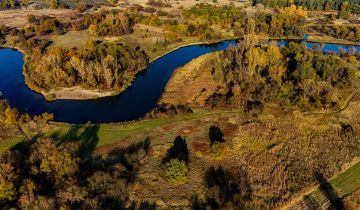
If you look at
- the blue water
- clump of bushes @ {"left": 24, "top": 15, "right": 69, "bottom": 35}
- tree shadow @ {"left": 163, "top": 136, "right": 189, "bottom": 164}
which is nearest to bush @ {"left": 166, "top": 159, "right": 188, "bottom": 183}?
tree shadow @ {"left": 163, "top": 136, "right": 189, "bottom": 164}

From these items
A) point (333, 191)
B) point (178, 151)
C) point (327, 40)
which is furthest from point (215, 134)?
point (327, 40)

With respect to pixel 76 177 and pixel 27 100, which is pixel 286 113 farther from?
pixel 27 100

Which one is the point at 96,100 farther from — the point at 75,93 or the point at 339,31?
the point at 339,31

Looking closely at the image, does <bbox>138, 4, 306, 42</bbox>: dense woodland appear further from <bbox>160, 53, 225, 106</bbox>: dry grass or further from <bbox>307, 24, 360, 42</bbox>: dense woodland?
<bbox>160, 53, 225, 106</bbox>: dry grass

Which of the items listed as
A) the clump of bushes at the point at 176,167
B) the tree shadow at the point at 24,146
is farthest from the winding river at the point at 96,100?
the clump of bushes at the point at 176,167

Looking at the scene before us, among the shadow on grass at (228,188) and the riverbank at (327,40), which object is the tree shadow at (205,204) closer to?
the shadow on grass at (228,188)
